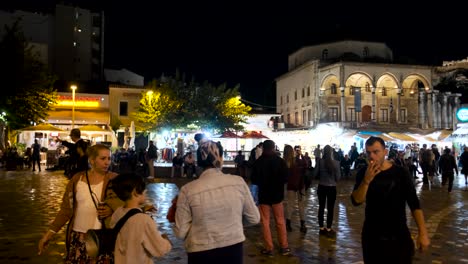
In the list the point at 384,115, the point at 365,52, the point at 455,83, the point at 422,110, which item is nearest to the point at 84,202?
the point at 422,110

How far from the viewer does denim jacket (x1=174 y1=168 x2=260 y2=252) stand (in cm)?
362

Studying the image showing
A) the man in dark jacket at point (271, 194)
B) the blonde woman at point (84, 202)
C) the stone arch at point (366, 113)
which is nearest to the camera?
the blonde woman at point (84, 202)

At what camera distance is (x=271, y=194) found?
754cm

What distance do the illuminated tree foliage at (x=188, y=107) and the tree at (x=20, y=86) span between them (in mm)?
7575

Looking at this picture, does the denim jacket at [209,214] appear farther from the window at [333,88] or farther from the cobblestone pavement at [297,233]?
the window at [333,88]

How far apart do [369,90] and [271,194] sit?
158ft

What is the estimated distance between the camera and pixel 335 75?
5166 cm

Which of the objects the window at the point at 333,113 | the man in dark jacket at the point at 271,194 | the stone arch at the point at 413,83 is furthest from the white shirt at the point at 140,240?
the stone arch at the point at 413,83

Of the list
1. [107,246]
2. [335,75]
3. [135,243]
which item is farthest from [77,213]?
[335,75]

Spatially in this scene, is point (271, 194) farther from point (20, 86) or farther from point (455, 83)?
point (455, 83)

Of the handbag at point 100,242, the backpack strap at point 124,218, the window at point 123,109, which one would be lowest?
the handbag at point 100,242

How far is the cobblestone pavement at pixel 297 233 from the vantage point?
736 cm

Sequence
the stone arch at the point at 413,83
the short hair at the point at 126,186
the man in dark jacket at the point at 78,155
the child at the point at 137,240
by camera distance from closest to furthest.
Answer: the child at the point at 137,240 → the short hair at the point at 126,186 → the man in dark jacket at the point at 78,155 → the stone arch at the point at 413,83

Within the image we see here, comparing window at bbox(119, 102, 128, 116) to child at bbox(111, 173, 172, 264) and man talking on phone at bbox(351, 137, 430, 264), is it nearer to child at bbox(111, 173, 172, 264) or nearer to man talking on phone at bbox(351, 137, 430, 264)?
man talking on phone at bbox(351, 137, 430, 264)
